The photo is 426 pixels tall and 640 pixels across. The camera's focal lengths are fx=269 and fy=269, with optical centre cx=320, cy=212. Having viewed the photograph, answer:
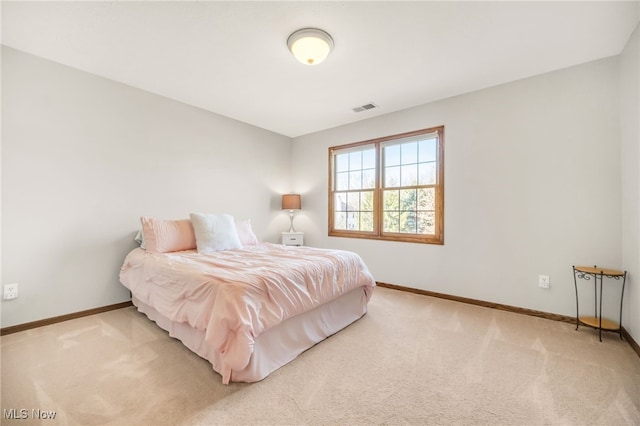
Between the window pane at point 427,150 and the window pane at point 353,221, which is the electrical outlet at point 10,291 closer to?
the window pane at point 353,221

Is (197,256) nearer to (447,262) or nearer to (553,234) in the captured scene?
(447,262)

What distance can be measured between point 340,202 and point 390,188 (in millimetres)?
934

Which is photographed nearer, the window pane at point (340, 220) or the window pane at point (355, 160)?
the window pane at point (355, 160)

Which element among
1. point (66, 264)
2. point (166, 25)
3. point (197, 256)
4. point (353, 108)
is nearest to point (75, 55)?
point (166, 25)

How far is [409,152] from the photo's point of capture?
3811 millimetres

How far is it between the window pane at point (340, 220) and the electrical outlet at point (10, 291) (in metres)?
3.71

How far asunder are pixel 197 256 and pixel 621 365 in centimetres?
347

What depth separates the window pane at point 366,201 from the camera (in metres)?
4.19

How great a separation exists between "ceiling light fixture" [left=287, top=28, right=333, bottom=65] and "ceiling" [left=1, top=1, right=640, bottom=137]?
55mm

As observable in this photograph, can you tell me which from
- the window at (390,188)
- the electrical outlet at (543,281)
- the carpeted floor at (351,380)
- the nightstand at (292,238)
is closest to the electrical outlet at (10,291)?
the carpeted floor at (351,380)

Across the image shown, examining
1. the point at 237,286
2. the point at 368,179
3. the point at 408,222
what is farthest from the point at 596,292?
the point at 237,286

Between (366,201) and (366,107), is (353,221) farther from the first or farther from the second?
(366,107)

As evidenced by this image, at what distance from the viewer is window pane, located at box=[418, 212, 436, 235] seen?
356 cm

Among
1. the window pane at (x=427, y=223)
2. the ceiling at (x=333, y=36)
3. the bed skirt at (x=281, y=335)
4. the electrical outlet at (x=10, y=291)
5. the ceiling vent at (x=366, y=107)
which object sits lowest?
the bed skirt at (x=281, y=335)
